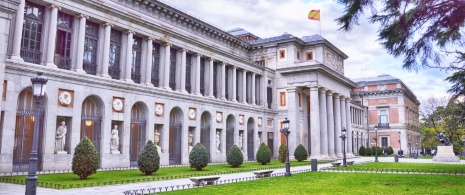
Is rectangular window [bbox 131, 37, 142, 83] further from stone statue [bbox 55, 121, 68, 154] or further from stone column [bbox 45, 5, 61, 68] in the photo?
stone statue [bbox 55, 121, 68, 154]

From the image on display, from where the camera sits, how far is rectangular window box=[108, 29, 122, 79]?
29953mm

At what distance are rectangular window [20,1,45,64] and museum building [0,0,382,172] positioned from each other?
0.06 metres

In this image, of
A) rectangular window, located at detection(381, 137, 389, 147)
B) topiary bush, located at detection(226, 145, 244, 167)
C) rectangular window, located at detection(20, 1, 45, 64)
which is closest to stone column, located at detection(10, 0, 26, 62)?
rectangular window, located at detection(20, 1, 45, 64)

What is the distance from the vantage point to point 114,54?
99.6 feet

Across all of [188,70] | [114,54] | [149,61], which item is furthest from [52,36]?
[188,70]

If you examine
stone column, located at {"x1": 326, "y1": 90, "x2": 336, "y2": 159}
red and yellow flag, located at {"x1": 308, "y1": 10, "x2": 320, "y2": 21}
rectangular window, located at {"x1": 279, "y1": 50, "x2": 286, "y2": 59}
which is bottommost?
stone column, located at {"x1": 326, "y1": 90, "x2": 336, "y2": 159}

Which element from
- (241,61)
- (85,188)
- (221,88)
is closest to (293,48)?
(241,61)

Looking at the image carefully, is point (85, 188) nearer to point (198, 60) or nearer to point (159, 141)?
point (159, 141)

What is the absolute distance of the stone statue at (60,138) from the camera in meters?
24.2

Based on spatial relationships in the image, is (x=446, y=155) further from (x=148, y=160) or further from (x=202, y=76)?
(x=148, y=160)

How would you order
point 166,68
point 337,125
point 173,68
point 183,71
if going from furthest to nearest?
point 337,125, point 173,68, point 183,71, point 166,68

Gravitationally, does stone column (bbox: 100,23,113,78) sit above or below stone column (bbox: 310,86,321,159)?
above

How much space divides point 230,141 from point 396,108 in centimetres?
5129

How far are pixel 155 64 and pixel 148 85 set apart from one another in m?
3.02
